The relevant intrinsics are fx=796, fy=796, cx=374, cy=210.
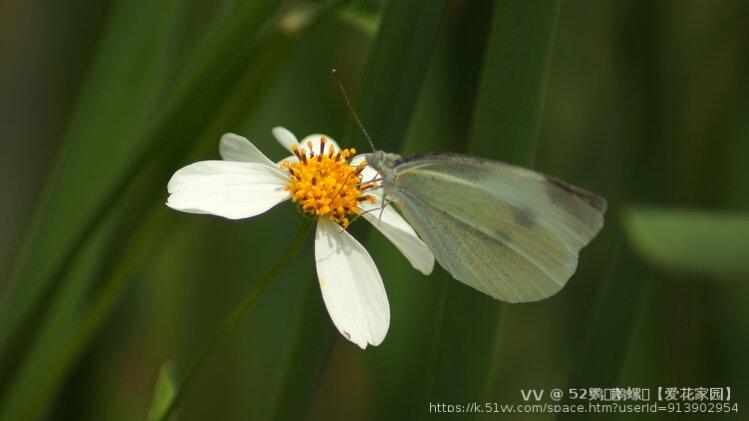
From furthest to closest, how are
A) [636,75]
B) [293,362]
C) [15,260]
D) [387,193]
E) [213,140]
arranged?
[15,260]
[636,75]
[213,140]
[387,193]
[293,362]

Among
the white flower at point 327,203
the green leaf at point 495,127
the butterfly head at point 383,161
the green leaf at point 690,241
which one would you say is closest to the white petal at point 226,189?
the white flower at point 327,203

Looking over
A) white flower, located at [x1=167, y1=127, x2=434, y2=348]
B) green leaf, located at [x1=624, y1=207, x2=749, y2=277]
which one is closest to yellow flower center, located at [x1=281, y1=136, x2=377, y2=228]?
white flower, located at [x1=167, y1=127, x2=434, y2=348]

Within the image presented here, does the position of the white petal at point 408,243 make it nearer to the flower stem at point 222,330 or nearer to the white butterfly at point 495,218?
the white butterfly at point 495,218

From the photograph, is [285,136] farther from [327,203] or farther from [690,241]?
[690,241]

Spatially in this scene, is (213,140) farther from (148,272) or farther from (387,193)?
(148,272)

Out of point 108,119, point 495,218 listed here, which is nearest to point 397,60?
point 495,218

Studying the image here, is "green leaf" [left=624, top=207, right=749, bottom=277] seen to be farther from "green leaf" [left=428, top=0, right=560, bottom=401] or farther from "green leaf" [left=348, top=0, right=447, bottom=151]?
"green leaf" [left=348, top=0, right=447, bottom=151]

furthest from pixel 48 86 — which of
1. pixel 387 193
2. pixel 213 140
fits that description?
pixel 387 193
